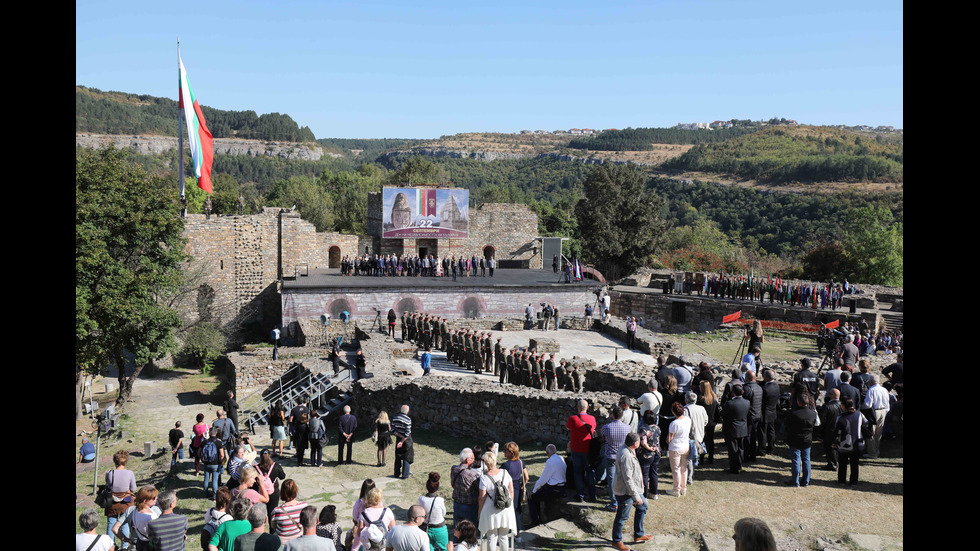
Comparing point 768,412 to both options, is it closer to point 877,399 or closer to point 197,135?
point 877,399

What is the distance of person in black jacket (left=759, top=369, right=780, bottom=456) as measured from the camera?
10305mm

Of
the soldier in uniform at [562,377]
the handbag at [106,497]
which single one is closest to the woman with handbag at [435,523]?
the handbag at [106,497]

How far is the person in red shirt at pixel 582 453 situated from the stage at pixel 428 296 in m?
21.9

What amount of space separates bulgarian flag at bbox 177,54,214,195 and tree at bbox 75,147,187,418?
16.0ft

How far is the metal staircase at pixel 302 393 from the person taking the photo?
57.3 feet

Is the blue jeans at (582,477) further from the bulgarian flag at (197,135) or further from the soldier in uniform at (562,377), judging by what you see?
the bulgarian flag at (197,135)

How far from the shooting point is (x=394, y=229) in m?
40.9

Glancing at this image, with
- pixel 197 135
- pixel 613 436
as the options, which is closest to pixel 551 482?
pixel 613 436

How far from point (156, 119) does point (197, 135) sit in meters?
141

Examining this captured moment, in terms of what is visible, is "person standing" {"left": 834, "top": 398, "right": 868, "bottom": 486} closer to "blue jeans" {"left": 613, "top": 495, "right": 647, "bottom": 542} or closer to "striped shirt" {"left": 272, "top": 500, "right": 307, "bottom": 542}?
"blue jeans" {"left": 613, "top": 495, "right": 647, "bottom": 542}

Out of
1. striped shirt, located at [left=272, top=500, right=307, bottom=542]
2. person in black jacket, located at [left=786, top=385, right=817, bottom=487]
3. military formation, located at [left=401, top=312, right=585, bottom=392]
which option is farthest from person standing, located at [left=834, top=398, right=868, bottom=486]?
military formation, located at [left=401, top=312, right=585, bottom=392]

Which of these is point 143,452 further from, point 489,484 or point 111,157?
point 489,484
